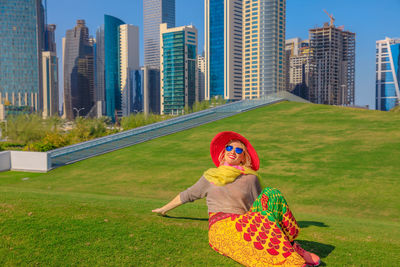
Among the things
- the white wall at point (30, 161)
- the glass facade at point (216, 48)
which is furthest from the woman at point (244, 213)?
the glass facade at point (216, 48)

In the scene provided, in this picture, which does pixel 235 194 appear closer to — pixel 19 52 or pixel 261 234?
pixel 261 234

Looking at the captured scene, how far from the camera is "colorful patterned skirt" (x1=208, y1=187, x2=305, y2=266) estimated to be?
4176mm

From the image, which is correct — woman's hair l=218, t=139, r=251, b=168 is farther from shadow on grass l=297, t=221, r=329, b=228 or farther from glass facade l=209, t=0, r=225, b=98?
glass facade l=209, t=0, r=225, b=98

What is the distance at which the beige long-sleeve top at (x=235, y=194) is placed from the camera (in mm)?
4961

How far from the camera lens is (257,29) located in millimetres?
168625

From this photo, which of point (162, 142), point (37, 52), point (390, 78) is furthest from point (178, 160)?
point (390, 78)

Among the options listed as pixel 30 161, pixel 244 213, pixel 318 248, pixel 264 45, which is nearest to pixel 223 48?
pixel 264 45

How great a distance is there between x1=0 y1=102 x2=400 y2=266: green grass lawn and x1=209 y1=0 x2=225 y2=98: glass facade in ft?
501

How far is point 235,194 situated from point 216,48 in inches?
7346

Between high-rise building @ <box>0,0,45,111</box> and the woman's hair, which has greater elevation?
high-rise building @ <box>0,0,45,111</box>

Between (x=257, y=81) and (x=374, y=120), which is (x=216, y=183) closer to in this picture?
(x=374, y=120)

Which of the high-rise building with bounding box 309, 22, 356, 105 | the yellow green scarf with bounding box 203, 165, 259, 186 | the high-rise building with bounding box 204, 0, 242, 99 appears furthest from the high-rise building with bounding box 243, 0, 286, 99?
the yellow green scarf with bounding box 203, 165, 259, 186

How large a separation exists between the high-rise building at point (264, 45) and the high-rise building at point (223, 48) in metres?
8.17

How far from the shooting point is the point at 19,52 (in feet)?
549
